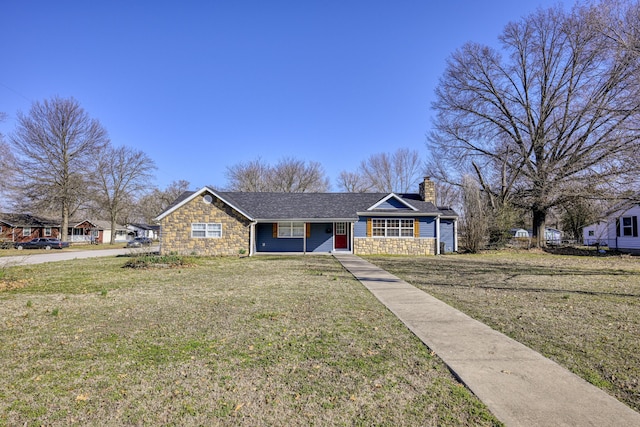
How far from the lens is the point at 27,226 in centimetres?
4228

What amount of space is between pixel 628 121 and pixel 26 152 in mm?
45419

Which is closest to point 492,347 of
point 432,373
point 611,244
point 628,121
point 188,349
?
point 432,373

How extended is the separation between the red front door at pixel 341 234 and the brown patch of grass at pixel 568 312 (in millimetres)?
10341

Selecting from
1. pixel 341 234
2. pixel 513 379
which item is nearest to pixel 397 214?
pixel 341 234

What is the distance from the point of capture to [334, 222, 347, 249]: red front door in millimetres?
22531

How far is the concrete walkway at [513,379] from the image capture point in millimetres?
2873

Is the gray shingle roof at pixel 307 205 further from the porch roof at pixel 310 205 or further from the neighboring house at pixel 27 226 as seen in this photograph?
the neighboring house at pixel 27 226

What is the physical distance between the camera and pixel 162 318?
608cm

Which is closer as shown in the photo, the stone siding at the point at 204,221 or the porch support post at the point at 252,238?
the stone siding at the point at 204,221

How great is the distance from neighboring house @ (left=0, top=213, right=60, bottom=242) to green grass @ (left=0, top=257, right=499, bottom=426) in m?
44.0

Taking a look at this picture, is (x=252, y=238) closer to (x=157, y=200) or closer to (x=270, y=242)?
(x=270, y=242)

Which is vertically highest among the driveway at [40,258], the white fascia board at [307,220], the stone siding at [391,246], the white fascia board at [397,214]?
the white fascia board at [397,214]

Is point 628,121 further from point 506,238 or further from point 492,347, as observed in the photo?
point 506,238

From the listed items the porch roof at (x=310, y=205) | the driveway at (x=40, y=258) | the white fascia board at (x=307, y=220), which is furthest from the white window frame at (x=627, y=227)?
the driveway at (x=40, y=258)
